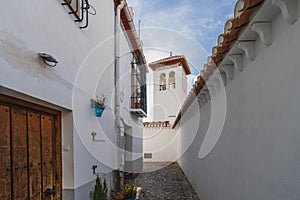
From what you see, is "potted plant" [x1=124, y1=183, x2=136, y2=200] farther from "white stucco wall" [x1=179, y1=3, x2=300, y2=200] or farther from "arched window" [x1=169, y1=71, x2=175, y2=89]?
"arched window" [x1=169, y1=71, x2=175, y2=89]

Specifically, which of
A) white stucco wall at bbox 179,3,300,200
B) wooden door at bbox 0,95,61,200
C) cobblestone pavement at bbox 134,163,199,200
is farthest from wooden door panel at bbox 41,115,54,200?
cobblestone pavement at bbox 134,163,199,200

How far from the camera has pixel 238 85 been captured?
130 inches

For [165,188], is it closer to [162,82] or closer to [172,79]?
[172,79]

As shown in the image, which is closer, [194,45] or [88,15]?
[88,15]

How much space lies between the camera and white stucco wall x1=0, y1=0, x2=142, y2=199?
227 centimetres

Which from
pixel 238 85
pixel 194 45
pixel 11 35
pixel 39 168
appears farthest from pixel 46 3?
pixel 194 45

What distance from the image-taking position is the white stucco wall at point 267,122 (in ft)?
5.93

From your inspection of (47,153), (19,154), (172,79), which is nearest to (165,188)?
(47,153)

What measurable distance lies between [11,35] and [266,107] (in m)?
2.47

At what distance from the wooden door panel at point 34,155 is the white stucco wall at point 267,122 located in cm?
249

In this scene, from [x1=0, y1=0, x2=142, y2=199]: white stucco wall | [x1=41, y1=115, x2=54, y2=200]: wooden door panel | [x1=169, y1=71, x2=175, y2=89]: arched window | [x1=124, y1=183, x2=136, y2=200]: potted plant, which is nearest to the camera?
[x1=0, y1=0, x2=142, y2=199]: white stucco wall

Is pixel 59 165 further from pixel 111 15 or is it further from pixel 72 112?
pixel 111 15

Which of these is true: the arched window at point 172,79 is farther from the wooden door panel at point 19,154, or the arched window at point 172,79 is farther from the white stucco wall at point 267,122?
the wooden door panel at point 19,154

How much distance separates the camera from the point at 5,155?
233 cm
